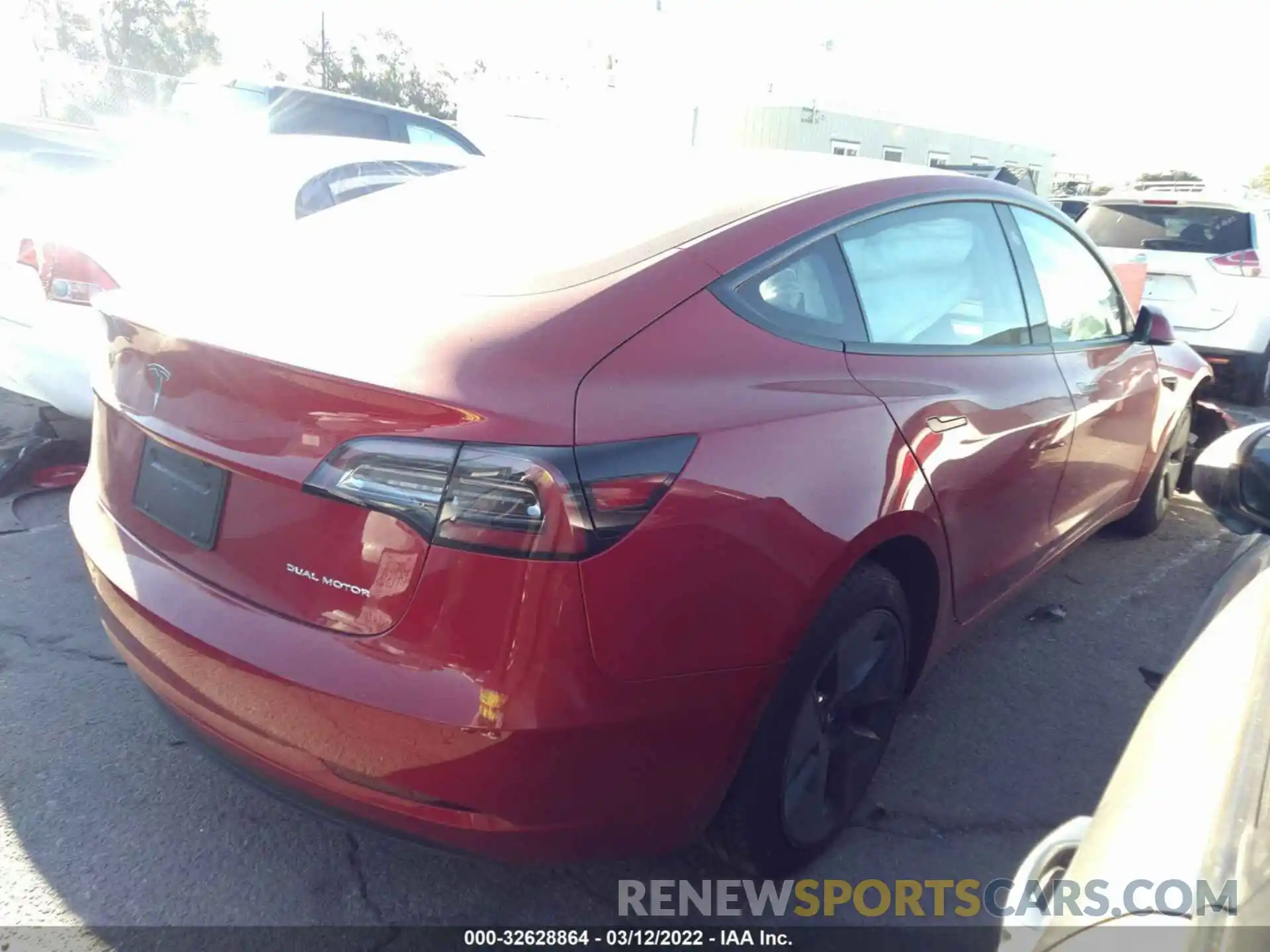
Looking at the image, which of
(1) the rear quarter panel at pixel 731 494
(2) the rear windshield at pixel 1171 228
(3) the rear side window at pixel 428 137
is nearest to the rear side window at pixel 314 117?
(3) the rear side window at pixel 428 137

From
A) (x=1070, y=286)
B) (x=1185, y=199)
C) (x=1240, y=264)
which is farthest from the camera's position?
(x=1185, y=199)

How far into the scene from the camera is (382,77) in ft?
126

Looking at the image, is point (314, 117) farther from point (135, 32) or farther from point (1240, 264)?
point (135, 32)

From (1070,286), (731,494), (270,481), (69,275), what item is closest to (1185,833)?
(731,494)

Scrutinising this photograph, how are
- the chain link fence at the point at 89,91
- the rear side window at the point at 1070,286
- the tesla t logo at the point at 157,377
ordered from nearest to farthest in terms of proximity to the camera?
the tesla t logo at the point at 157,377, the rear side window at the point at 1070,286, the chain link fence at the point at 89,91

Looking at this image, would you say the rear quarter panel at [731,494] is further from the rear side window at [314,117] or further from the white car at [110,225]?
the rear side window at [314,117]

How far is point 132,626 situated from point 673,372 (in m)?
1.29

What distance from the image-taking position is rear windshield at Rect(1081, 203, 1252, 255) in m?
7.74

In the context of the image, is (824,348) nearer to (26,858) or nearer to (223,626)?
(223,626)

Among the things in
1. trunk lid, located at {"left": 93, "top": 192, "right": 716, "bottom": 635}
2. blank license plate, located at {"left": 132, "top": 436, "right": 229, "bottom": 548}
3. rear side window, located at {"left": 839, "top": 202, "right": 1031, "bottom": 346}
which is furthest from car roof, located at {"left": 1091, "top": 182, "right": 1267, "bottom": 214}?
blank license plate, located at {"left": 132, "top": 436, "right": 229, "bottom": 548}

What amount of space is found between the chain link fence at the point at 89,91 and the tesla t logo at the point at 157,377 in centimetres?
2397

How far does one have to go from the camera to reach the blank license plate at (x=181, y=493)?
75.5 inches

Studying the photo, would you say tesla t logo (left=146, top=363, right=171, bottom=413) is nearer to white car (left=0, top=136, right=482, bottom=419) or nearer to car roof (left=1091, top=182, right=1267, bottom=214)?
white car (left=0, top=136, right=482, bottom=419)

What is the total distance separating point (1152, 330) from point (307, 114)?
7.78 metres
